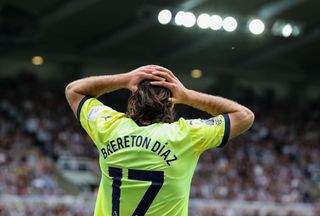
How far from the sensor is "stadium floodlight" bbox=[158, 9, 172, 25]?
24.4 metres

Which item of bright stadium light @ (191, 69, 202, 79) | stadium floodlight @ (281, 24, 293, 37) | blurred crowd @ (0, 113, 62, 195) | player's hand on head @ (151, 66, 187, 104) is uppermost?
stadium floodlight @ (281, 24, 293, 37)

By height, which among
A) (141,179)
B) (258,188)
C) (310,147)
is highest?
(310,147)

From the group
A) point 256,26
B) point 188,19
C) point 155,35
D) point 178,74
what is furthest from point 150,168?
point 178,74

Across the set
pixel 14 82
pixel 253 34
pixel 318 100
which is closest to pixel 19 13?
pixel 14 82

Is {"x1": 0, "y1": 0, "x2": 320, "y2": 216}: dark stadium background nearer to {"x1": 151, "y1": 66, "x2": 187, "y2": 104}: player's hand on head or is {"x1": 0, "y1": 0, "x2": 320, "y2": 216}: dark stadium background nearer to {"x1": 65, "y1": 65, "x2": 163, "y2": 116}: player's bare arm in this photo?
{"x1": 65, "y1": 65, "x2": 163, "y2": 116}: player's bare arm

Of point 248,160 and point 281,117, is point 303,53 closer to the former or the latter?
point 281,117

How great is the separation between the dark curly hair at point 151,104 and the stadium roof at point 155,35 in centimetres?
2065

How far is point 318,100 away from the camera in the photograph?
34281 mm

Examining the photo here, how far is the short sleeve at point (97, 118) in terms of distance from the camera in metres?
Result: 3.36

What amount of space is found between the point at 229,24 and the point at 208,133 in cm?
2273

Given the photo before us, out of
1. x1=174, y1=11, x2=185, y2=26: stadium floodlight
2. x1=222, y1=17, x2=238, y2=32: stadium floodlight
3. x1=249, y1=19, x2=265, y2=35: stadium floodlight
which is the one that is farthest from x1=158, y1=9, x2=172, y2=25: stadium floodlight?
x1=249, y1=19, x2=265, y2=35: stadium floodlight

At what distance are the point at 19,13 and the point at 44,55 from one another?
4.48m

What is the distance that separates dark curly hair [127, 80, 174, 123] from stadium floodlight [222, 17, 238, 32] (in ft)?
74.1

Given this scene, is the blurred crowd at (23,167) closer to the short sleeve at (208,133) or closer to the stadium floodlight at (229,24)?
the stadium floodlight at (229,24)
